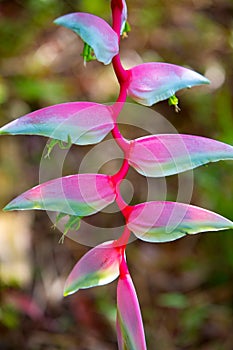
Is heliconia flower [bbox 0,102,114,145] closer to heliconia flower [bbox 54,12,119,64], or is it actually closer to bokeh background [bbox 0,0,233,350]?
heliconia flower [bbox 54,12,119,64]

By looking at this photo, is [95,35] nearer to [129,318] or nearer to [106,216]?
[129,318]

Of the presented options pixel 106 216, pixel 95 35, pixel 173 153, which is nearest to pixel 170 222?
pixel 173 153

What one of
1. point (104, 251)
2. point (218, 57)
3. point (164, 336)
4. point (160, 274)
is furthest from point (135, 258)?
point (104, 251)

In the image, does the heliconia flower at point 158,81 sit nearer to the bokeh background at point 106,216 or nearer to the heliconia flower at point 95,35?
the heliconia flower at point 95,35

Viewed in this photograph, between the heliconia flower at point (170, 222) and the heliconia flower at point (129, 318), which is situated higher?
the heliconia flower at point (170, 222)

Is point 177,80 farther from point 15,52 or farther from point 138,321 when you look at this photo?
point 15,52

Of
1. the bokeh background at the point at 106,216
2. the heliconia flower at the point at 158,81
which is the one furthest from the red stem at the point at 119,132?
the bokeh background at the point at 106,216
